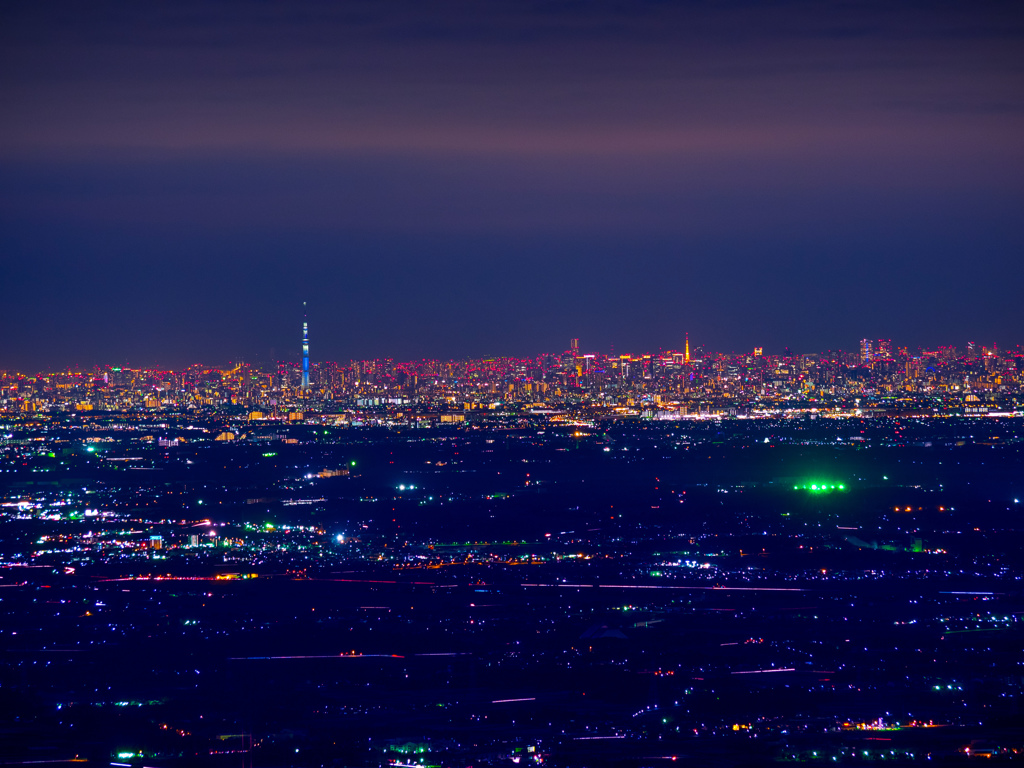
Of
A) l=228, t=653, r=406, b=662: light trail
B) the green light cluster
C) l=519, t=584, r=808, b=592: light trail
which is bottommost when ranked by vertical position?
the green light cluster

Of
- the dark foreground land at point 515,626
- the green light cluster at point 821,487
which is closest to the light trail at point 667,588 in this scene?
the dark foreground land at point 515,626

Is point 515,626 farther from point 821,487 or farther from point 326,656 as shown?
point 821,487

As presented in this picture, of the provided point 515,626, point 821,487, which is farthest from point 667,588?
point 821,487

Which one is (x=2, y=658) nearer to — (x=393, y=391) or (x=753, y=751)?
(x=753, y=751)

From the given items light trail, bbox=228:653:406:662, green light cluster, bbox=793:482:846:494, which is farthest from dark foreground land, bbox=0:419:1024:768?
green light cluster, bbox=793:482:846:494

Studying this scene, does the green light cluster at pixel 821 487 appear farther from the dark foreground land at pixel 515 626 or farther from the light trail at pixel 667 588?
the light trail at pixel 667 588

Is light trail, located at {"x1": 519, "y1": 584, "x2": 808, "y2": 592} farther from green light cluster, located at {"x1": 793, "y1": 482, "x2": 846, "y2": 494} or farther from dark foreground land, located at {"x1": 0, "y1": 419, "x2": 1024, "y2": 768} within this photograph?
green light cluster, located at {"x1": 793, "y1": 482, "x2": 846, "y2": 494}
